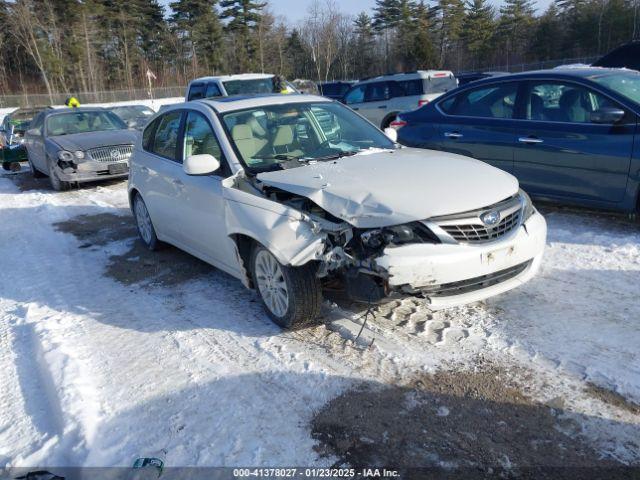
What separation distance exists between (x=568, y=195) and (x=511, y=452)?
398 cm

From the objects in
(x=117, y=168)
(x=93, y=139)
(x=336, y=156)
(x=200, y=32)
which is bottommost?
(x=117, y=168)

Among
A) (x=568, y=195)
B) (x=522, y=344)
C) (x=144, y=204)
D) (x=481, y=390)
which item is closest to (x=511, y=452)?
(x=481, y=390)

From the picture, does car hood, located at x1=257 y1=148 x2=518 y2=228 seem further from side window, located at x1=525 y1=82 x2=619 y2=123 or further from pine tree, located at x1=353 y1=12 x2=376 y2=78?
pine tree, located at x1=353 y1=12 x2=376 y2=78

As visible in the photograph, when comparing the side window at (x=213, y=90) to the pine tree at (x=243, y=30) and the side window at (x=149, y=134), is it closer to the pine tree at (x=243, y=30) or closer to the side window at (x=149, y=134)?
the side window at (x=149, y=134)

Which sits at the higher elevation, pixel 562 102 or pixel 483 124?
pixel 562 102

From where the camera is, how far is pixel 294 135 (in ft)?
15.6

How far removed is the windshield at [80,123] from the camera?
11641 mm

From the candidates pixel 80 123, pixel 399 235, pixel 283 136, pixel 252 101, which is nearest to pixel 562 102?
pixel 283 136

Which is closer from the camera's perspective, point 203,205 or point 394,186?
point 394,186

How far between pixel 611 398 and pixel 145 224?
201 inches

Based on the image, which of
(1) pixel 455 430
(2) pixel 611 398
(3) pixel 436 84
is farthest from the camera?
(3) pixel 436 84

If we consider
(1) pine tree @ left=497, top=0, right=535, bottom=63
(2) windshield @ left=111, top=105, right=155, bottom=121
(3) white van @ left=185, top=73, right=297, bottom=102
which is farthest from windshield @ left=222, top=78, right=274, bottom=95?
(1) pine tree @ left=497, top=0, right=535, bottom=63

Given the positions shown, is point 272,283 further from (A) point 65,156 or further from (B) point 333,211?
(A) point 65,156

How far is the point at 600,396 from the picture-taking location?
3.04 metres
